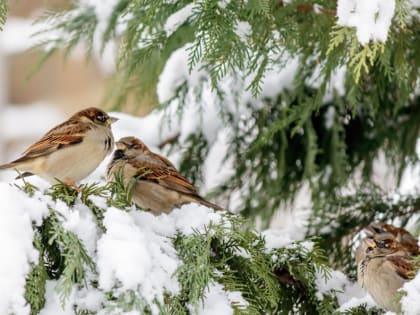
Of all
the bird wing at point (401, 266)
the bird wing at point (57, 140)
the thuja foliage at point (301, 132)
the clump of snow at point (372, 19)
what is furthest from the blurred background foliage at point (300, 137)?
the clump of snow at point (372, 19)

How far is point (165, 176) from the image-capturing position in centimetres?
242

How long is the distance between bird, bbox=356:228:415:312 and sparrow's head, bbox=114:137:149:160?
76 cm

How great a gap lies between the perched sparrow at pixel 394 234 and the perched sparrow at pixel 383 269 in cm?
3

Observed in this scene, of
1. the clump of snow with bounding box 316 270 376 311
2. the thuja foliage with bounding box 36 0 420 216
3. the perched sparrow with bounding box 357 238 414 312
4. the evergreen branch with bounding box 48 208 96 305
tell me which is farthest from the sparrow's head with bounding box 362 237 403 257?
the evergreen branch with bounding box 48 208 96 305

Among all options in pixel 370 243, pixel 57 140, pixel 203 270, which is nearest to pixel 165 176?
pixel 57 140

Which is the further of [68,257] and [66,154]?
[66,154]

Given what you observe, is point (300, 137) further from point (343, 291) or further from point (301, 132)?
point (343, 291)

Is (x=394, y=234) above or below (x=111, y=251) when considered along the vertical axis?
above

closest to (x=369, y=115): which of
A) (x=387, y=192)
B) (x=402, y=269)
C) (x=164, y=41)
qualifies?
(x=387, y=192)

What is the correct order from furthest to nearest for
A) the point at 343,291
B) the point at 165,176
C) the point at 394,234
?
1. the point at 394,234
2. the point at 165,176
3. the point at 343,291

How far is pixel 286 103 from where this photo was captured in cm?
270

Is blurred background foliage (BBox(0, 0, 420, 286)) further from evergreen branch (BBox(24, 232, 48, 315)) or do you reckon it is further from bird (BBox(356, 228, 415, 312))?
evergreen branch (BBox(24, 232, 48, 315))

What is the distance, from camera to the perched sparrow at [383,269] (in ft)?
6.70

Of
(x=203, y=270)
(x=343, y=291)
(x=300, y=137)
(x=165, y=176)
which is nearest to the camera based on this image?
(x=203, y=270)
